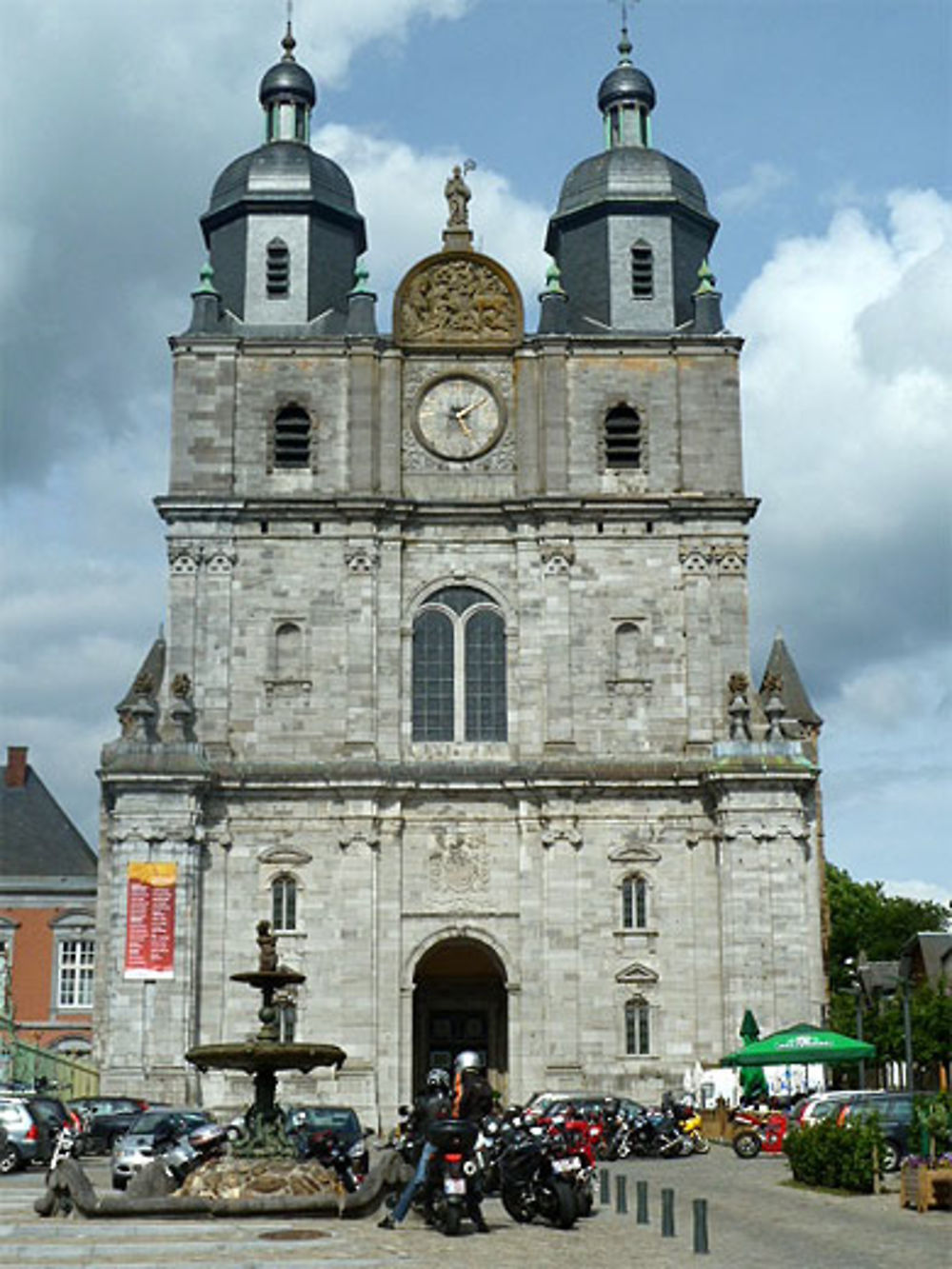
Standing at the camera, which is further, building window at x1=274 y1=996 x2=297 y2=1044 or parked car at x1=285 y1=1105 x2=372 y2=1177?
building window at x1=274 y1=996 x2=297 y2=1044

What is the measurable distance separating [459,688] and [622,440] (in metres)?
7.84

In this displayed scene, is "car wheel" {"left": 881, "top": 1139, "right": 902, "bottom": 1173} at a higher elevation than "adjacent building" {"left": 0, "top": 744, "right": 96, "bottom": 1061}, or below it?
below

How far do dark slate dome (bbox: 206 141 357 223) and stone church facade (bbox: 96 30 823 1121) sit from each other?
0.13 metres

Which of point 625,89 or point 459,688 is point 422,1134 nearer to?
point 459,688

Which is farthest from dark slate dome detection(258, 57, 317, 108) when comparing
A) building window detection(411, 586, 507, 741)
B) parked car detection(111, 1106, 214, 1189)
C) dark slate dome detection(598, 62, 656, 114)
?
parked car detection(111, 1106, 214, 1189)

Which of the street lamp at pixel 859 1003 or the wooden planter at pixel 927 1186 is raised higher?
the street lamp at pixel 859 1003

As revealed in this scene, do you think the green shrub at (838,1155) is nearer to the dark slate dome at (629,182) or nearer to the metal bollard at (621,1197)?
the metal bollard at (621,1197)

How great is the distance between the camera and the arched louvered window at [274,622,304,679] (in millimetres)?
45406

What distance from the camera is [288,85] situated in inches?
2032

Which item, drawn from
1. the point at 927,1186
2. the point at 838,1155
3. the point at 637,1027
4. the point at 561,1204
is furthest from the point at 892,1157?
the point at 637,1027

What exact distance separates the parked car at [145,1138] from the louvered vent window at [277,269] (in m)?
24.5

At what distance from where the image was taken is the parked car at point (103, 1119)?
3609 centimetres

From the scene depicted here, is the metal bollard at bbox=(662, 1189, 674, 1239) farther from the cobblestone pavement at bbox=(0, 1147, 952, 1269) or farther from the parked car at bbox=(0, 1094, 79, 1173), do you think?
the parked car at bbox=(0, 1094, 79, 1173)

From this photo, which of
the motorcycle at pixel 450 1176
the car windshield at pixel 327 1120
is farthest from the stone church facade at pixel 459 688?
the motorcycle at pixel 450 1176
